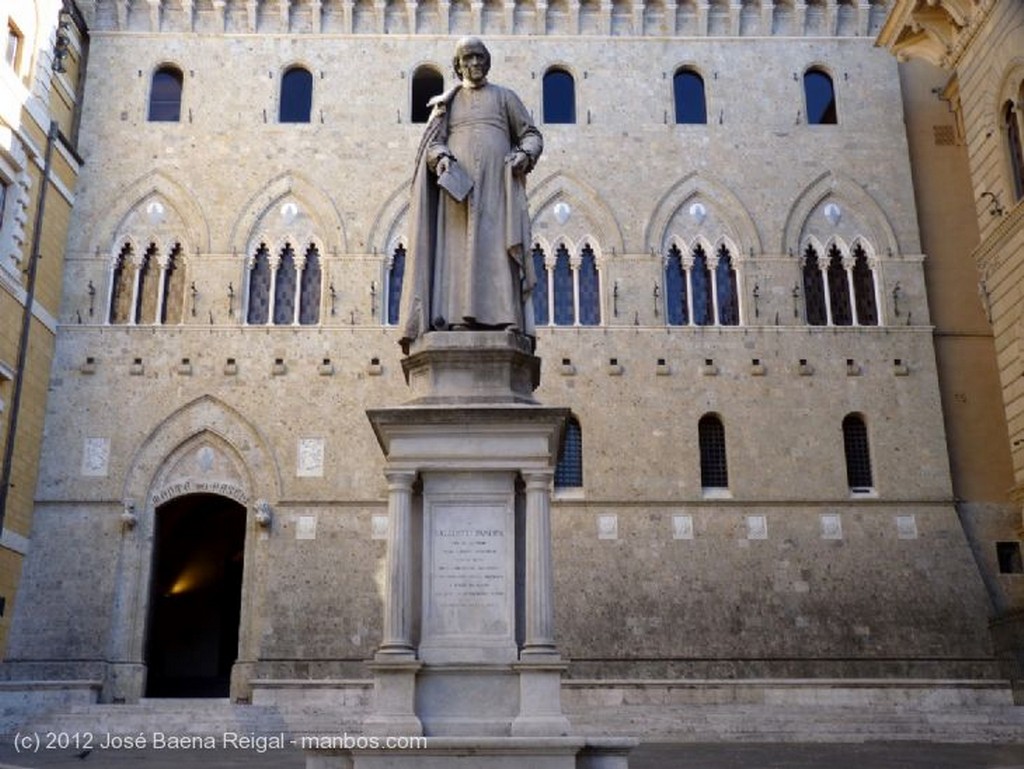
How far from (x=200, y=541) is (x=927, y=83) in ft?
66.2

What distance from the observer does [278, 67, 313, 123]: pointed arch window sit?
2339 centimetres

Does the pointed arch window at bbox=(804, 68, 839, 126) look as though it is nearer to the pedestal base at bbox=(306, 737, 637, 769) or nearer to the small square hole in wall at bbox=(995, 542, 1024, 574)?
the small square hole in wall at bbox=(995, 542, 1024, 574)

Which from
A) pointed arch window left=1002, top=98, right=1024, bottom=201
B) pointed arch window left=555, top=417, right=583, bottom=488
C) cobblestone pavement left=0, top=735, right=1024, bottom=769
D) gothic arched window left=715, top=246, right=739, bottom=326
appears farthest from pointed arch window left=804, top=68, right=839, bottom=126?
cobblestone pavement left=0, top=735, right=1024, bottom=769

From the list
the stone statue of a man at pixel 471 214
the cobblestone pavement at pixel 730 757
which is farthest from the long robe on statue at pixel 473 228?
the cobblestone pavement at pixel 730 757

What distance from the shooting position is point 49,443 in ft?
68.4

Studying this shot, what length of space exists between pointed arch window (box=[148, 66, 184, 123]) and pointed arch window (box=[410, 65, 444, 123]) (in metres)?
4.94

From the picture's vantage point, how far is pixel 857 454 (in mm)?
21547

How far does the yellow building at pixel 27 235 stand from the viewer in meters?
19.5

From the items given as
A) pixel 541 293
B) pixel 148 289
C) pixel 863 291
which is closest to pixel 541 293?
pixel 541 293

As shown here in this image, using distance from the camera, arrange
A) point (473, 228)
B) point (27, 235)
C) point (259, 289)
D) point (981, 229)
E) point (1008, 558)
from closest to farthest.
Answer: point (473, 228), point (981, 229), point (27, 235), point (1008, 558), point (259, 289)

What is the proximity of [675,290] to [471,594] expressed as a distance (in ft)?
52.7

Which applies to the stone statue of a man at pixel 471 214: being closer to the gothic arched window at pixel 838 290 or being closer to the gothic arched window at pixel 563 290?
the gothic arched window at pixel 563 290

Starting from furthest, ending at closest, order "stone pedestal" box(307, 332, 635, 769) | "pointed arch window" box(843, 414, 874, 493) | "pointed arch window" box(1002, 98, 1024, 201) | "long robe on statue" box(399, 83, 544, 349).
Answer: "pointed arch window" box(843, 414, 874, 493), "pointed arch window" box(1002, 98, 1024, 201), "long robe on statue" box(399, 83, 544, 349), "stone pedestal" box(307, 332, 635, 769)

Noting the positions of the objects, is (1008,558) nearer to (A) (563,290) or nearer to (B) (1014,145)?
(B) (1014,145)
